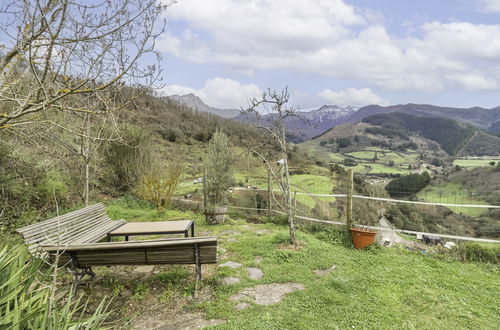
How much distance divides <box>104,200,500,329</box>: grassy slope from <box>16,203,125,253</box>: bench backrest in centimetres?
108

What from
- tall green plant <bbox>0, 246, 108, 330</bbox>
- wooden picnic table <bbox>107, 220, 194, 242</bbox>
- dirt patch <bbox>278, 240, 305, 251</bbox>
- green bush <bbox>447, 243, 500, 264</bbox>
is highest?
tall green plant <bbox>0, 246, 108, 330</bbox>

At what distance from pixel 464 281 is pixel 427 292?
1.02 meters

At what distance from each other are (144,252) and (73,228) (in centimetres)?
204

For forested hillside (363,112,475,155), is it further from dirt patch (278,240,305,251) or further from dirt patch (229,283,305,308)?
dirt patch (229,283,305,308)

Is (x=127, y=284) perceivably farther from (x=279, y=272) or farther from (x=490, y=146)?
(x=490, y=146)

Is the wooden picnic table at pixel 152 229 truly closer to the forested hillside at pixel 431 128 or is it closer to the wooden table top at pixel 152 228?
the wooden table top at pixel 152 228

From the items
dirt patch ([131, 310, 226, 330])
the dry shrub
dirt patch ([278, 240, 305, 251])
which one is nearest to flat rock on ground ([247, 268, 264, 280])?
dirt patch ([278, 240, 305, 251])

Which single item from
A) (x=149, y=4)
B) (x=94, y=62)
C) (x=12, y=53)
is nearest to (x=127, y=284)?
(x=94, y=62)

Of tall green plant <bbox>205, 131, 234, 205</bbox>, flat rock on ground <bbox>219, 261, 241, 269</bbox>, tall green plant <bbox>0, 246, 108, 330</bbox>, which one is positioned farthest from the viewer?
tall green plant <bbox>205, 131, 234, 205</bbox>

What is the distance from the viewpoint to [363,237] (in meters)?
5.40

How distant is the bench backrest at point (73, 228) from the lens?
3719 mm

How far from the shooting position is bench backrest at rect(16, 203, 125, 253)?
146 inches

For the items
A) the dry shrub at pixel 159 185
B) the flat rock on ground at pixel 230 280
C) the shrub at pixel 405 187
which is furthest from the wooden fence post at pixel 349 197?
the dry shrub at pixel 159 185

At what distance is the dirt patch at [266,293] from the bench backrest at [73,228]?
7.70ft
